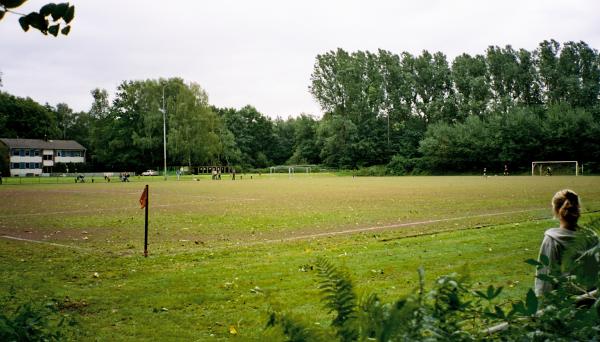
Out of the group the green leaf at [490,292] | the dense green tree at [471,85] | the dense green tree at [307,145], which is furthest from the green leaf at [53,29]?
the dense green tree at [307,145]

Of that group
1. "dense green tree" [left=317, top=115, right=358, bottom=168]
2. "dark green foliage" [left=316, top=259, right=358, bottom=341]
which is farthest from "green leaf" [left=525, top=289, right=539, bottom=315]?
"dense green tree" [left=317, top=115, right=358, bottom=168]

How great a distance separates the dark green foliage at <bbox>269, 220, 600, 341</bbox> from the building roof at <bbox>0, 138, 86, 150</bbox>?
115m

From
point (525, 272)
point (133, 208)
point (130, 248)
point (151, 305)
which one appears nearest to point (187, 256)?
point (130, 248)

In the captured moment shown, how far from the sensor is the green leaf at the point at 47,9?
82.6 inches

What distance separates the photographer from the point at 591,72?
253ft

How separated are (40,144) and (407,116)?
76.9 m

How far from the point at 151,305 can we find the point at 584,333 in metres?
5.82

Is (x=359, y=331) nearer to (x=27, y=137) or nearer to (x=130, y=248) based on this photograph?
(x=130, y=248)

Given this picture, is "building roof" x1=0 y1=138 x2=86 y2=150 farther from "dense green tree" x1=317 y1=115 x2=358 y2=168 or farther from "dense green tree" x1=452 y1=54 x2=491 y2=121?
"dense green tree" x1=452 y1=54 x2=491 y2=121

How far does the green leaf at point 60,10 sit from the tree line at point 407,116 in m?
74.0

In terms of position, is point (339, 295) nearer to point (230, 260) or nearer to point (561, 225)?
point (561, 225)

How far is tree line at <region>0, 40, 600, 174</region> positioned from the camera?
72.0 metres

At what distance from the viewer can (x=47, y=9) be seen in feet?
6.88

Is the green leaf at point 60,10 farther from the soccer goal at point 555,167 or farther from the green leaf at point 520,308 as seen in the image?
the soccer goal at point 555,167
